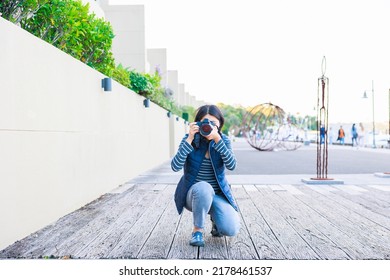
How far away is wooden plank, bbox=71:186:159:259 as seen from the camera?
3254 mm

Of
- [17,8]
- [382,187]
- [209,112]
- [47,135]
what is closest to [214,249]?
[209,112]

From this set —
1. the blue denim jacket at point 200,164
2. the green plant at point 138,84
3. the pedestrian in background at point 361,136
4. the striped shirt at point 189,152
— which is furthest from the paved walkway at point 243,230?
the pedestrian in background at point 361,136

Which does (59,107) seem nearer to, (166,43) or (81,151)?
(81,151)

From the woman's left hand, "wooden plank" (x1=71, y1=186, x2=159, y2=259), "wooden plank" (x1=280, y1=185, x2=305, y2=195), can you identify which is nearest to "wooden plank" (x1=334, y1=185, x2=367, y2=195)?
"wooden plank" (x1=280, y1=185, x2=305, y2=195)

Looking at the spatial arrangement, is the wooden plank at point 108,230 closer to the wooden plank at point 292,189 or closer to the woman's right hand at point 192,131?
the woman's right hand at point 192,131

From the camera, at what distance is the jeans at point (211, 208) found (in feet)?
10.7

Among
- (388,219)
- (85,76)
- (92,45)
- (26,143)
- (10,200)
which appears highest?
(92,45)

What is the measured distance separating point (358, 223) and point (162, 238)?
2.03m

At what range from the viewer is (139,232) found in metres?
3.89

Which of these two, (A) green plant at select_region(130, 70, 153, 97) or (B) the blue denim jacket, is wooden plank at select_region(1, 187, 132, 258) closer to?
(B) the blue denim jacket

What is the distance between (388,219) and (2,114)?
390 cm

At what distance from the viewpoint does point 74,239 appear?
3.63 metres

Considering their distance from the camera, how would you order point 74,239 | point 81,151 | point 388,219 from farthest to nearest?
point 81,151, point 388,219, point 74,239
